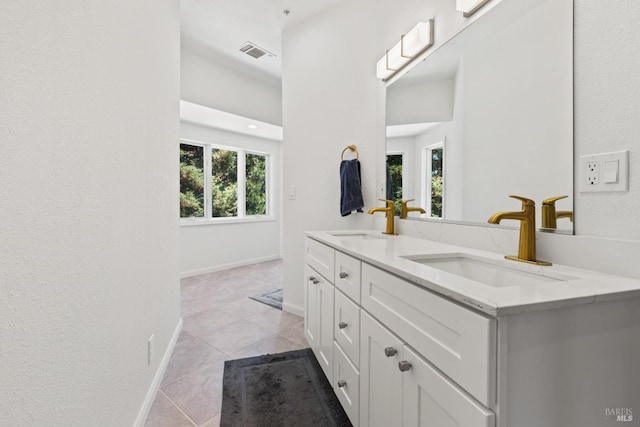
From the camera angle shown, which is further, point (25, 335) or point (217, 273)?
point (217, 273)

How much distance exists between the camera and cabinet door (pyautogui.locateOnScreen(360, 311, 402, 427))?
2.98 feet

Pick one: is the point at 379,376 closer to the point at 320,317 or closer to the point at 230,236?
the point at 320,317

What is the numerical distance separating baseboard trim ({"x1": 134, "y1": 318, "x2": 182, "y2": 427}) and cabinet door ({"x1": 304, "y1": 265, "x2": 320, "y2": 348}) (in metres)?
0.90

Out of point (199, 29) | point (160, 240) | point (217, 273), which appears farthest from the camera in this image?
point (217, 273)

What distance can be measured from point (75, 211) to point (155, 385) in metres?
1.21

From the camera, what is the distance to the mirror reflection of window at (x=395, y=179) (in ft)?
6.37

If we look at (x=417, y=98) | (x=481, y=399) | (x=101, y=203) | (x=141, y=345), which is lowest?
(x=141, y=345)

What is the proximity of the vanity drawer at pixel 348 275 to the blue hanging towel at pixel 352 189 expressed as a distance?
2.71 ft

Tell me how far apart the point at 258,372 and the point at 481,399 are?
1.48m

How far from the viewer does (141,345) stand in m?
1.34

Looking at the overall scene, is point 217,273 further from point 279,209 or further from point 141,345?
point 141,345

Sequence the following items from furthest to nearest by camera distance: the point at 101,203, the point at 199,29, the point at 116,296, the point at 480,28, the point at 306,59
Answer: the point at 199,29 < the point at 306,59 < the point at 480,28 < the point at 116,296 < the point at 101,203

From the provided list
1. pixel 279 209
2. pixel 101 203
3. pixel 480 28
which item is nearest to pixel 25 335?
pixel 101 203

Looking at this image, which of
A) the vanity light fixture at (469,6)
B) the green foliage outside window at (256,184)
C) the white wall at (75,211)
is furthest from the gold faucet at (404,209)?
the green foliage outside window at (256,184)
